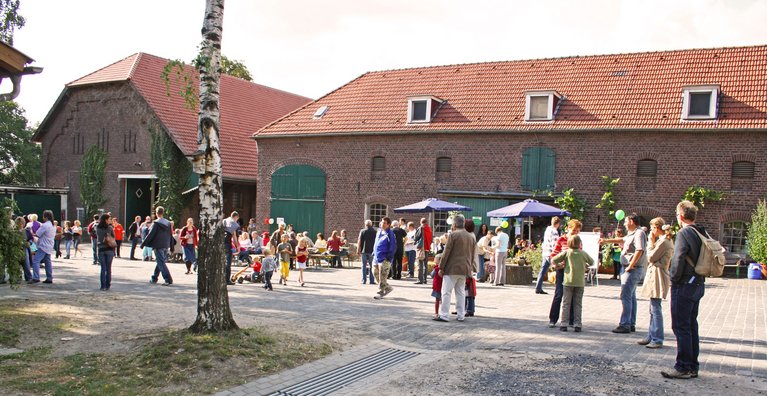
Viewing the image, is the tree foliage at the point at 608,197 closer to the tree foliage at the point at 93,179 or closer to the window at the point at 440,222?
the window at the point at 440,222

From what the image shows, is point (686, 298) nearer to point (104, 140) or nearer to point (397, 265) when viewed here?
point (397, 265)

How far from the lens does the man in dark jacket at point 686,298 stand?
6.62 m

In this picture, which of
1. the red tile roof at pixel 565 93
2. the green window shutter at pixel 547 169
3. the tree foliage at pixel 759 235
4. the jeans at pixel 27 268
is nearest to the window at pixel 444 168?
the red tile roof at pixel 565 93

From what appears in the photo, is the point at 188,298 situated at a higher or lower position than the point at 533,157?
lower

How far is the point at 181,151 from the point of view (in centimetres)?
2905

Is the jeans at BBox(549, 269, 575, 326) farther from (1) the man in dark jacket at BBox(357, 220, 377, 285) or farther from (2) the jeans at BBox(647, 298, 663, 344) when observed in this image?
(1) the man in dark jacket at BBox(357, 220, 377, 285)

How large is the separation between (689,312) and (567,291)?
2811 mm

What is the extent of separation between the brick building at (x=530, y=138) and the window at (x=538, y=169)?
0.04 metres

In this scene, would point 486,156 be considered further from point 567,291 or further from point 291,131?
point 567,291

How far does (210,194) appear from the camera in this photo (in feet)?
24.6

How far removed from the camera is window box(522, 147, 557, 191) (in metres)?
23.4

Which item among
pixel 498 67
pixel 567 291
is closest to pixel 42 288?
pixel 567 291

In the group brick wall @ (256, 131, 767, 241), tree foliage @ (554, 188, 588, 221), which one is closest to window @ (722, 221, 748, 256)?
brick wall @ (256, 131, 767, 241)

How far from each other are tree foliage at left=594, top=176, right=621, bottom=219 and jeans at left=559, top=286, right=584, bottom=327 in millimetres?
13635
